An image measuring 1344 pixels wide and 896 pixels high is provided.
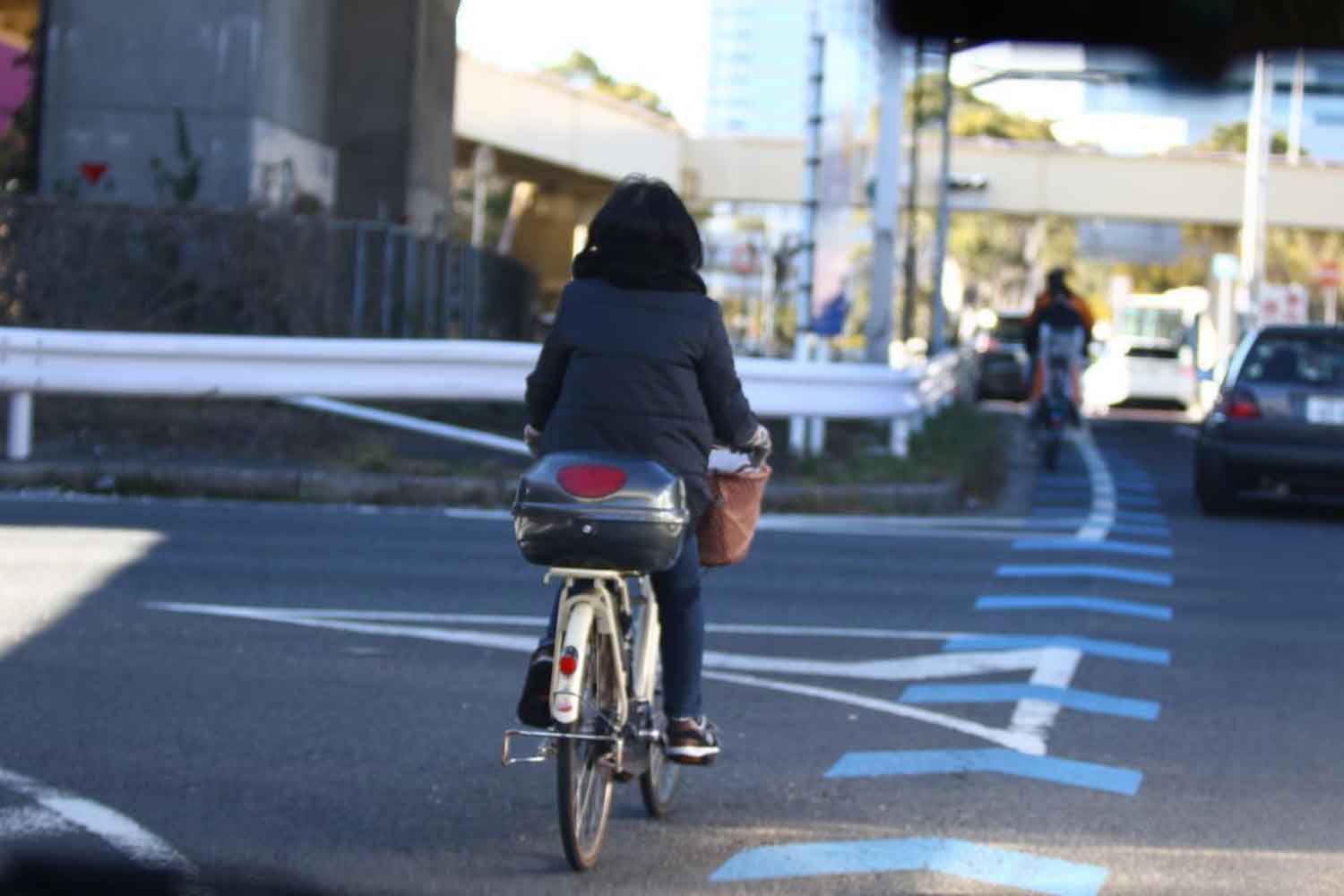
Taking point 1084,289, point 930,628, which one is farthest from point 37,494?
point 1084,289

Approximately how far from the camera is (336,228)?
18.0m

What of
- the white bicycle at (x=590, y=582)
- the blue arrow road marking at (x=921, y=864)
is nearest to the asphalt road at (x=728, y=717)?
the blue arrow road marking at (x=921, y=864)

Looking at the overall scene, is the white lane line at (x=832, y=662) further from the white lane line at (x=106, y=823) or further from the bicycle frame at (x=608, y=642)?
the white lane line at (x=106, y=823)

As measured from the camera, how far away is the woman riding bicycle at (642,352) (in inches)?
208

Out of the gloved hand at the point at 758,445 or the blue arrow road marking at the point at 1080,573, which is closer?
the gloved hand at the point at 758,445

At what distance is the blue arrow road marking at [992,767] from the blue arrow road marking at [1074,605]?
3581 millimetres

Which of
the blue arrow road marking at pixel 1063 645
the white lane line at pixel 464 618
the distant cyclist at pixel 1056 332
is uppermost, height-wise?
the distant cyclist at pixel 1056 332

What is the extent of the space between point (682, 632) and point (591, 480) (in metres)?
0.70

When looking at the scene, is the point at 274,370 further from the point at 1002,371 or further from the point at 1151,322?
the point at 1151,322

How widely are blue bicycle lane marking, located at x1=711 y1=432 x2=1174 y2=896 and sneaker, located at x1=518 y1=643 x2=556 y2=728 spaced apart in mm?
572

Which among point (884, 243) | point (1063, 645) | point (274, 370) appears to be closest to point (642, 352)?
point (1063, 645)

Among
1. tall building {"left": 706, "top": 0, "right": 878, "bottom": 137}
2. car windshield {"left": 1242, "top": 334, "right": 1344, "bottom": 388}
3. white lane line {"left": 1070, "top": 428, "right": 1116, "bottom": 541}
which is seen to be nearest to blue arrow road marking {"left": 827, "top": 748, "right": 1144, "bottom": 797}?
tall building {"left": 706, "top": 0, "right": 878, "bottom": 137}

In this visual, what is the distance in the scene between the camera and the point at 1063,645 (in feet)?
30.4

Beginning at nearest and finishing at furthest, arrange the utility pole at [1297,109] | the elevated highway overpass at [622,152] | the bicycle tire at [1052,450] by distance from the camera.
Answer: the utility pole at [1297,109] → the bicycle tire at [1052,450] → the elevated highway overpass at [622,152]
